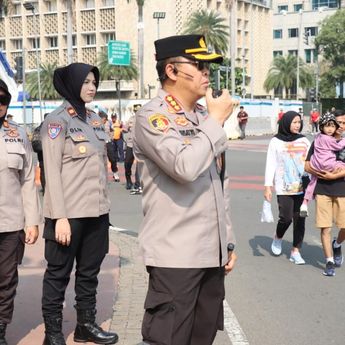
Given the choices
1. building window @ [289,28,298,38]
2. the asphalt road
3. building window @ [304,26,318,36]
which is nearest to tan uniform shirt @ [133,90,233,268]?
the asphalt road

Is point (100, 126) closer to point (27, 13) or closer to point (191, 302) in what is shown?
point (191, 302)

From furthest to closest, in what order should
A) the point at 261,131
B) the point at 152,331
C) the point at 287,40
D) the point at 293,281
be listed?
the point at 287,40
the point at 261,131
the point at 293,281
the point at 152,331

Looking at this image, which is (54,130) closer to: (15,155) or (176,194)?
(15,155)

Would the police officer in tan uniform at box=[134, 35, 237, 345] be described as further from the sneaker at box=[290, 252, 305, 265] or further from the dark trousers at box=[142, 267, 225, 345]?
the sneaker at box=[290, 252, 305, 265]

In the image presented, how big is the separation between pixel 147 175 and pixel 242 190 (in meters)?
Answer: 10.4

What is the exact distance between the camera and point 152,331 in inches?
113

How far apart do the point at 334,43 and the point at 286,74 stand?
593 inches

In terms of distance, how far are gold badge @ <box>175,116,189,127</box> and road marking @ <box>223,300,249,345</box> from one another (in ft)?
→ 7.25

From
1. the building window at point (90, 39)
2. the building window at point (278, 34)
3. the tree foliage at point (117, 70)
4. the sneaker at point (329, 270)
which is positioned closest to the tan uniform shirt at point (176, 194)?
the sneaker at point (329, 270)

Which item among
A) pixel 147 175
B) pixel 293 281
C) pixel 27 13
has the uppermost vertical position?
pixel 27 13

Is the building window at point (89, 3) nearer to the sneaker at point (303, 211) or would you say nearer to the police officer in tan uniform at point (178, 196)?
the sneaker at point (303, 211)

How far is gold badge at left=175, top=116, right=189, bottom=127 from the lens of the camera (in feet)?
9.56

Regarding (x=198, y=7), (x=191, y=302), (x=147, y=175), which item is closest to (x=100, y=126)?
(x=147, y=175)

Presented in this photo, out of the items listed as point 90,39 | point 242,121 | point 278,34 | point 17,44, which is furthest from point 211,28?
point 242,121
